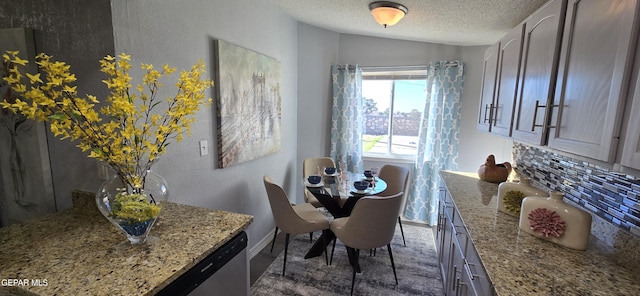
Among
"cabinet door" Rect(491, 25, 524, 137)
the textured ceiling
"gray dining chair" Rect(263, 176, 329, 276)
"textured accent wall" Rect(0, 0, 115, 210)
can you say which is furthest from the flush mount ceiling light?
"textured accent wall" Rect(0, 0, 115, 210)

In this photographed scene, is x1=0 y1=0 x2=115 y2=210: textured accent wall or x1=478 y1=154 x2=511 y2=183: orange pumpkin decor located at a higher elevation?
x1=0 y1=0 x2=115 y2=210: textured accent wall

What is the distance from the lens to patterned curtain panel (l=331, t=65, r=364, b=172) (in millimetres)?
3551

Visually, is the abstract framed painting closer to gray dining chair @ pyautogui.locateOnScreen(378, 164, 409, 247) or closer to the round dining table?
the round dining table

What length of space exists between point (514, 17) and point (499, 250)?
1.65 meters

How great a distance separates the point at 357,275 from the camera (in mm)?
2406

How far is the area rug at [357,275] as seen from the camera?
2.22 m

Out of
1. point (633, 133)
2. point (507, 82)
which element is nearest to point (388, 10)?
point (507, 82)

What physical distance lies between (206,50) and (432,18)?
1.82 m

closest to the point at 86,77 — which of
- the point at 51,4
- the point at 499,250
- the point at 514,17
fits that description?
the point at 51,4

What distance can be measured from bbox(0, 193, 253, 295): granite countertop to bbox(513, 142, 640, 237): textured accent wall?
1.63 m

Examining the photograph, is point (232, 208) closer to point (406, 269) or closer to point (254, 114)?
point (254, 114)

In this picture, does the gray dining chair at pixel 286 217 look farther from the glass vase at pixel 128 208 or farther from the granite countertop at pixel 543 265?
the granite countertop at pixel 543 265

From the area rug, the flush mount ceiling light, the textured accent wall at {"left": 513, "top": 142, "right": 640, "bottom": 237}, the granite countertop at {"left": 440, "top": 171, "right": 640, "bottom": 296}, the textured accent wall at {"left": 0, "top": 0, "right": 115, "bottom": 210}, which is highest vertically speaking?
the flush mount ceiling light

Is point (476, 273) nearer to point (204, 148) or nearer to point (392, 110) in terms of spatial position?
point (204, 148)
